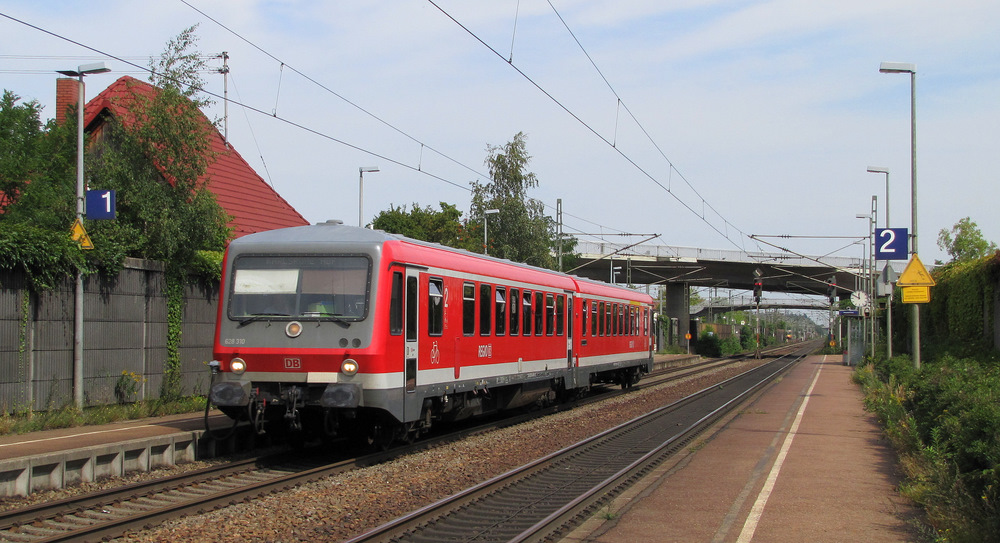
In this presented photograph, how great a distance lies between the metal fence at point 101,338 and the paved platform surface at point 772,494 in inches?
398

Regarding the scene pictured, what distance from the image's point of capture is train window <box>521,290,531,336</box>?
17.0 metres

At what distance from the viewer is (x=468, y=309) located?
47.1 ft

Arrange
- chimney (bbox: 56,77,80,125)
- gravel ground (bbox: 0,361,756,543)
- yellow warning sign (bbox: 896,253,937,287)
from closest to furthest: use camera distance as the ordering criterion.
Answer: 1. gravel ground (bbox: 0,361,756,543)
2. yellow warning sign (bbox: 896,253,937,287)
3. chimney (bbox: 56,77,80,125)

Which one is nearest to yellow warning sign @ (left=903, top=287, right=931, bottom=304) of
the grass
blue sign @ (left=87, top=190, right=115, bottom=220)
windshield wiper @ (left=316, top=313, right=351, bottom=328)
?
windshield wiper @ (left=316, top=313, right=351, bottom=328)

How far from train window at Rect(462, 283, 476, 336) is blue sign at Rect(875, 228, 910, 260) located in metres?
9.51

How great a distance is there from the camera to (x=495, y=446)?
14.0m

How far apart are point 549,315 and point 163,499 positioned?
1040 cm

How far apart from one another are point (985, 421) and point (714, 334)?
63.5 metres

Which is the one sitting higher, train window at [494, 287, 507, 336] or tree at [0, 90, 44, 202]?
tree at [0, 90, 44, 202]

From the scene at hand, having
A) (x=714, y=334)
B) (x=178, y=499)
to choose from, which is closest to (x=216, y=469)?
(x=178, y=499)

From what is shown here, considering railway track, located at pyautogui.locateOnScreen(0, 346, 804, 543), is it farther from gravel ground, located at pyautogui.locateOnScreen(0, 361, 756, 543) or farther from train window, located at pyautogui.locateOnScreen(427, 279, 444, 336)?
train window, located at pyautogui.locateOnScreen(427, 279, 444, 336)

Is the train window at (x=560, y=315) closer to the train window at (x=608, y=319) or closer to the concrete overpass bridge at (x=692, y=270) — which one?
the train window at (x=608, y=319)

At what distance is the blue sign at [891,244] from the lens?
61.8 feet

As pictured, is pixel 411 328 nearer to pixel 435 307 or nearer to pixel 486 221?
pixel 435 307
